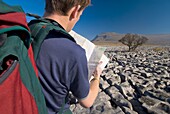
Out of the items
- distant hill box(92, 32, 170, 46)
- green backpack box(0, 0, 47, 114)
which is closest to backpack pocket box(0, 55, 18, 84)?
green backpack box(0, 0, 47, 114)

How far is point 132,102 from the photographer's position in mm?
3109

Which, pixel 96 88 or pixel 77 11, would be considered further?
pixel 96 88

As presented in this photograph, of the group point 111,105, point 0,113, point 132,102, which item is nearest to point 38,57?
point 0,113

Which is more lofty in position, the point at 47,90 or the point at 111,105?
the point at 47,90

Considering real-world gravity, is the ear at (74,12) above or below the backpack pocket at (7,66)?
above

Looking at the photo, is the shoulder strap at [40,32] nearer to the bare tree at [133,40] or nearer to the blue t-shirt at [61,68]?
the blue t-shirt at [61,68]

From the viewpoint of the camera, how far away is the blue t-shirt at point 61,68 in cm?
95

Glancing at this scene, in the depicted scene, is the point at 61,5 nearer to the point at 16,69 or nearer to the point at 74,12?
the point at 74,12

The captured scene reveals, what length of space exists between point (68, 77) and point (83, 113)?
1763 mm

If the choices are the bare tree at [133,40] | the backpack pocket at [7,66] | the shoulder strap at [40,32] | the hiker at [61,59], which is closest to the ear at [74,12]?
the hiker at [61,59]

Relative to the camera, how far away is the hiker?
951 millimetres

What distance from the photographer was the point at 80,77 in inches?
39.8

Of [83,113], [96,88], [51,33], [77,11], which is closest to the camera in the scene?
[51,33]

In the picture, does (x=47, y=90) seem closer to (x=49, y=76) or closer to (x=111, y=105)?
(x=49, y=76)
